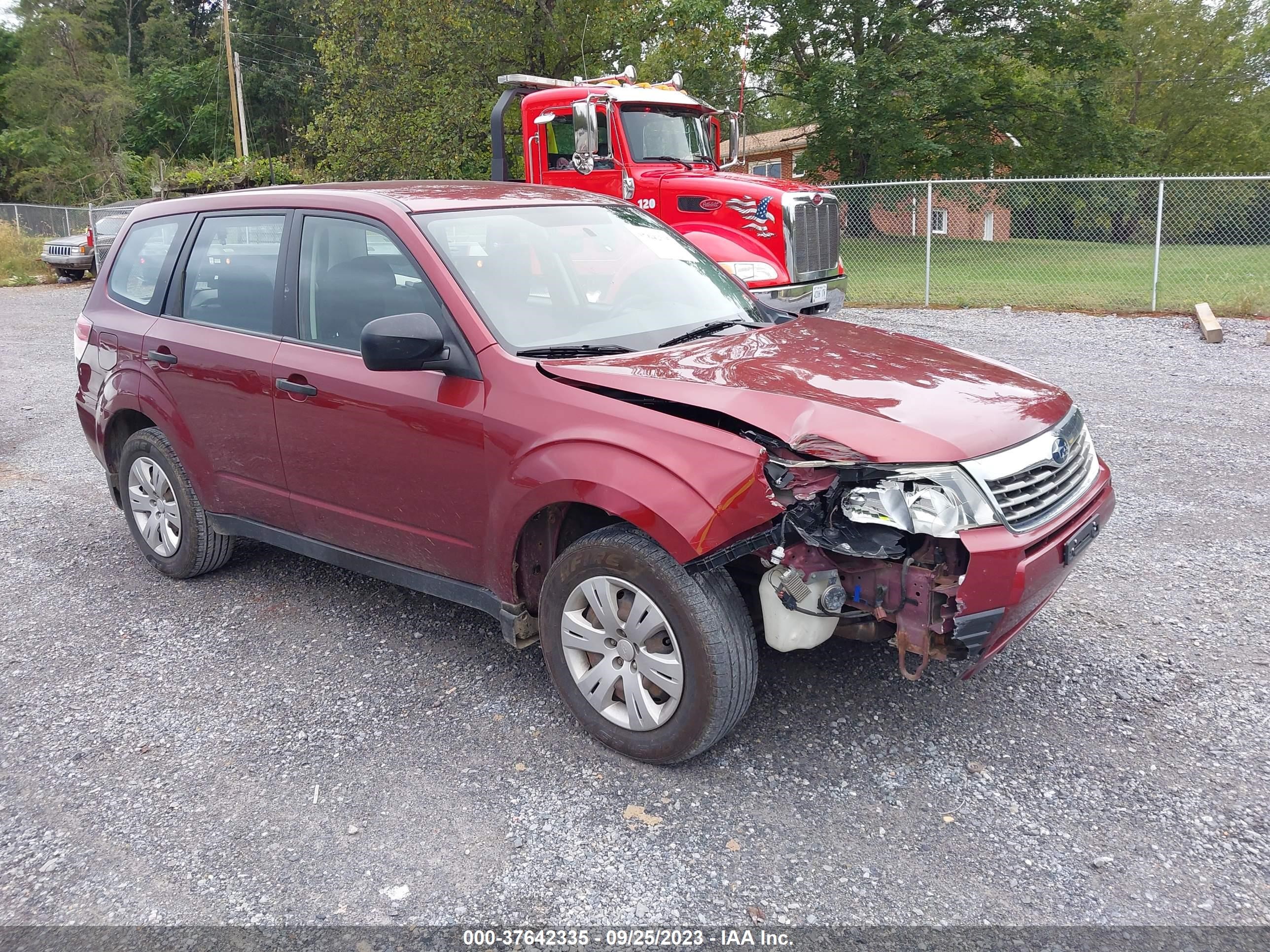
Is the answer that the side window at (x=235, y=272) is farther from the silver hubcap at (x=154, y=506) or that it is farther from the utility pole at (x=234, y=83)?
the utility pole at (x=234, y=83)

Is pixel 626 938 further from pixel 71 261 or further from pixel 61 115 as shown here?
pixel 61 115

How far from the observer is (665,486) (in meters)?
3.12

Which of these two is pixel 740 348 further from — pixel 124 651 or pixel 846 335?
pixel 124 651

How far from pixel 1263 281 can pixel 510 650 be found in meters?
18.7

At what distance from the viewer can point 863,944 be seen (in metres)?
2.58

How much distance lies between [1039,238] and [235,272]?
52.6 ft

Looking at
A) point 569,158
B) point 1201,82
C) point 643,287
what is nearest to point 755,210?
point 569,158

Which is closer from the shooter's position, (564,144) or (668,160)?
(564,144)

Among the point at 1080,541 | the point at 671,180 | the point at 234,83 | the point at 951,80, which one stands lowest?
the point at 1080,541

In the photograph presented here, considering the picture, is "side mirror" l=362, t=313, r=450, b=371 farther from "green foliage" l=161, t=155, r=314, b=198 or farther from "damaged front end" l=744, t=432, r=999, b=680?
"green foliage" l=161, t=155, r=314, b=198

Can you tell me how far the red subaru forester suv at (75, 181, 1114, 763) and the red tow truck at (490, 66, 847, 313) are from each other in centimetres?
621

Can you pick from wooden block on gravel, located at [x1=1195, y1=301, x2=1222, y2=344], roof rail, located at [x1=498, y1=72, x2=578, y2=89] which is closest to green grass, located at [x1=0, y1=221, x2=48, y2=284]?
roof rail, located at [x1=498, y1=72, x2=578, y2=89]

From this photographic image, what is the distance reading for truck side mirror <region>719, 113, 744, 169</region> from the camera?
12.7m

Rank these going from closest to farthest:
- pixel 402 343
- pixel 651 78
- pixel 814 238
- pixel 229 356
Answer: pixel 402 343 < pixel 229 356 < pixel 814 238 < pixel 651 78
